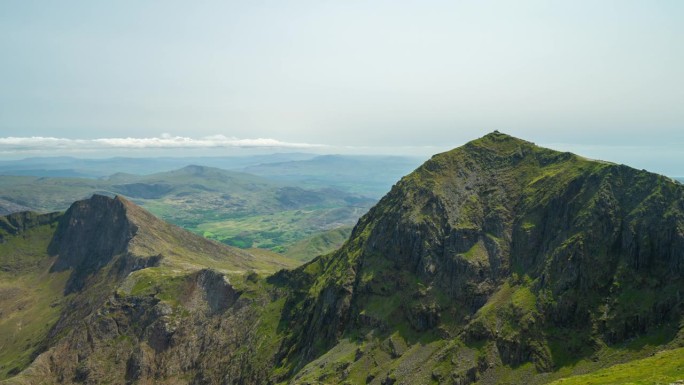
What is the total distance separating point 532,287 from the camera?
176 m

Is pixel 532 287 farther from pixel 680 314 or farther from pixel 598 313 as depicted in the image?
pixel 680 314

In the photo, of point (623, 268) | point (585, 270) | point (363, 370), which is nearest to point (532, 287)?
point (585, 270)

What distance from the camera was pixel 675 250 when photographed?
151125 mm

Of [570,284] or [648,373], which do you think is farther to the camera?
[570,284]

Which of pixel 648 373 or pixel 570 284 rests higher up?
pixel 570 284

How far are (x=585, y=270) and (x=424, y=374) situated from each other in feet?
236

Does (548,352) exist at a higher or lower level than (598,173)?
lower

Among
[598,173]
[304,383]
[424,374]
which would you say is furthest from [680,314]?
[304,383]

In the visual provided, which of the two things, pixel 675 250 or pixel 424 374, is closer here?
pixel 675 250

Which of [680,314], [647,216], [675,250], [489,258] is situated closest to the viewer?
[680,314]

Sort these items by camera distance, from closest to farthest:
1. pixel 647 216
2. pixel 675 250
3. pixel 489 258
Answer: pixel 675 250
pixel 647 216
pixel 489 258

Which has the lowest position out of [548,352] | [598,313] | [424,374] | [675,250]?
[424,374]

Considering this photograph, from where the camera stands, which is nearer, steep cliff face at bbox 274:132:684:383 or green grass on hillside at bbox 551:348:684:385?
green grass on hillside at bbox 551:348:684:385

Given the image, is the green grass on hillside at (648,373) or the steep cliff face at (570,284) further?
the steep cliff face at (570,284)
